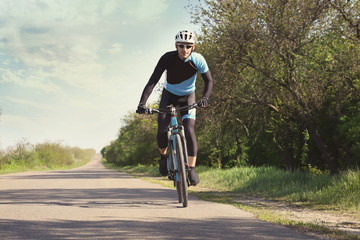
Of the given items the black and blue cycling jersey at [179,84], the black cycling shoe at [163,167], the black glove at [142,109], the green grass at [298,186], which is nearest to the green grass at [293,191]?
the green grass at [298,186]

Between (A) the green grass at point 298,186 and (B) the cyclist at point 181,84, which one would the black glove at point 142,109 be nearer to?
(B) the cyclist at point 181,84

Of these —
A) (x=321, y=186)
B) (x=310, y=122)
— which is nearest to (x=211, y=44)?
(x=310, y=122)

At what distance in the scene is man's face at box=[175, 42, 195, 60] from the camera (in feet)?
19.1

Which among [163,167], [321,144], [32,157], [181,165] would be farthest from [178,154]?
[32,157]

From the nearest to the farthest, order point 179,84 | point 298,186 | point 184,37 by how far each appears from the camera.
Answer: point 184,37, point 179,84, point 298,186

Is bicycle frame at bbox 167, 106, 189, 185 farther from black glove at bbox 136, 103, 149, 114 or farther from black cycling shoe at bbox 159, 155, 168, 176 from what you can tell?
black glove at bbox 136, 103, 149, 114

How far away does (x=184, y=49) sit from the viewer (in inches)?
230

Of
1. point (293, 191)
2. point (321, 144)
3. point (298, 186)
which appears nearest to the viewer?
point (293, 191)

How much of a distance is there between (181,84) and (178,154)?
4.11 feet

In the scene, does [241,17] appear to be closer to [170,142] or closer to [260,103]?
[260,103]

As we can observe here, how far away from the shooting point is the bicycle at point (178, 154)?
6008mm

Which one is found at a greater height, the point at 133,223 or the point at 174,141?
the point at 174,141

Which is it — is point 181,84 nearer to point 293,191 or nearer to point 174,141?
point 174,141

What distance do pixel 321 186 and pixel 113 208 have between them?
6.56 metres
